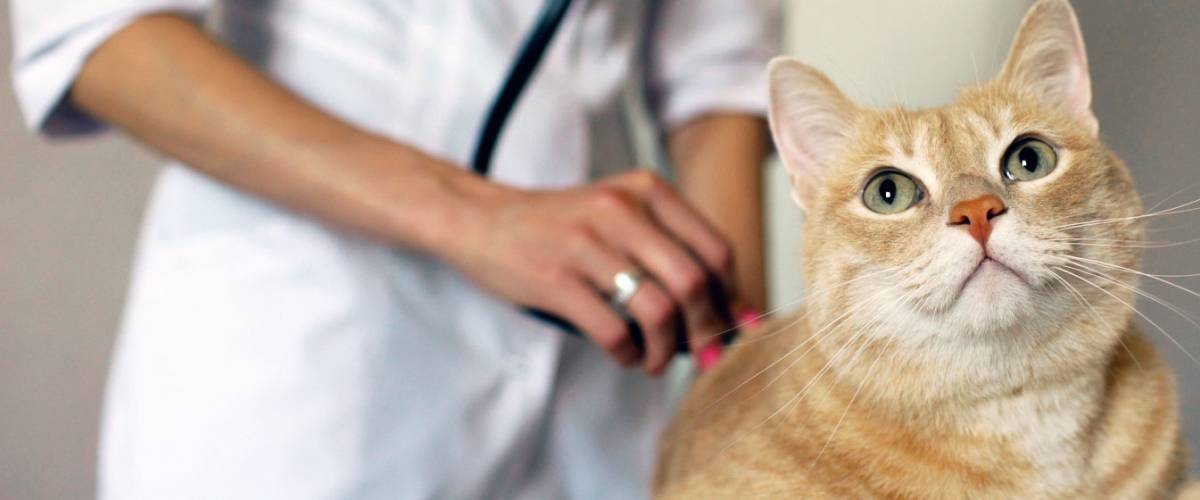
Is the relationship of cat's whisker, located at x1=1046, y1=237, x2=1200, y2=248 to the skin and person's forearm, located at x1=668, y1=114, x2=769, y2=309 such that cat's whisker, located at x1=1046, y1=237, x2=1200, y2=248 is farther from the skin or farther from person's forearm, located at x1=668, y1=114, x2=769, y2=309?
person's forearm, located at x1=668, y1=114, x2=769, y2=309

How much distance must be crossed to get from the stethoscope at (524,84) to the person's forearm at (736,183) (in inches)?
8.7

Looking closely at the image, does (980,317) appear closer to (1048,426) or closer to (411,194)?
(1048,426)

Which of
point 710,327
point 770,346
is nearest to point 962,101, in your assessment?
point 770,346

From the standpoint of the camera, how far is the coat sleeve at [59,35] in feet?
2.67

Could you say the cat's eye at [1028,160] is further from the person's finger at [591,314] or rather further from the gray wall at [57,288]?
the gray wall at [57,288]

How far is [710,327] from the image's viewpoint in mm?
828

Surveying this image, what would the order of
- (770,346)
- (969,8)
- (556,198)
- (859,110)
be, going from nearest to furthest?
(969,8), (859,110), (770,346), (556,198)

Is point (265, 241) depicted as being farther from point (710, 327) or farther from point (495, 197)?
point (710, 327)

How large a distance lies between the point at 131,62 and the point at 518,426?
484 millimetres

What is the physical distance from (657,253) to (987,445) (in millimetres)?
357

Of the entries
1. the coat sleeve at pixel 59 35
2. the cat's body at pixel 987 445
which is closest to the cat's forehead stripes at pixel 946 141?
the cat's body at pixel 987 445

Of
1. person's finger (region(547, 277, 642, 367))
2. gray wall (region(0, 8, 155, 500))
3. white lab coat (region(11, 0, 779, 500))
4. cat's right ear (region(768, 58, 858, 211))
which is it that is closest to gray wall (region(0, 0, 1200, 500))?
gray wall (region(0, 8, 155, 500))

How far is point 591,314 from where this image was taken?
787mm

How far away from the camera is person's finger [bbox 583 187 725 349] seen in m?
0.77
